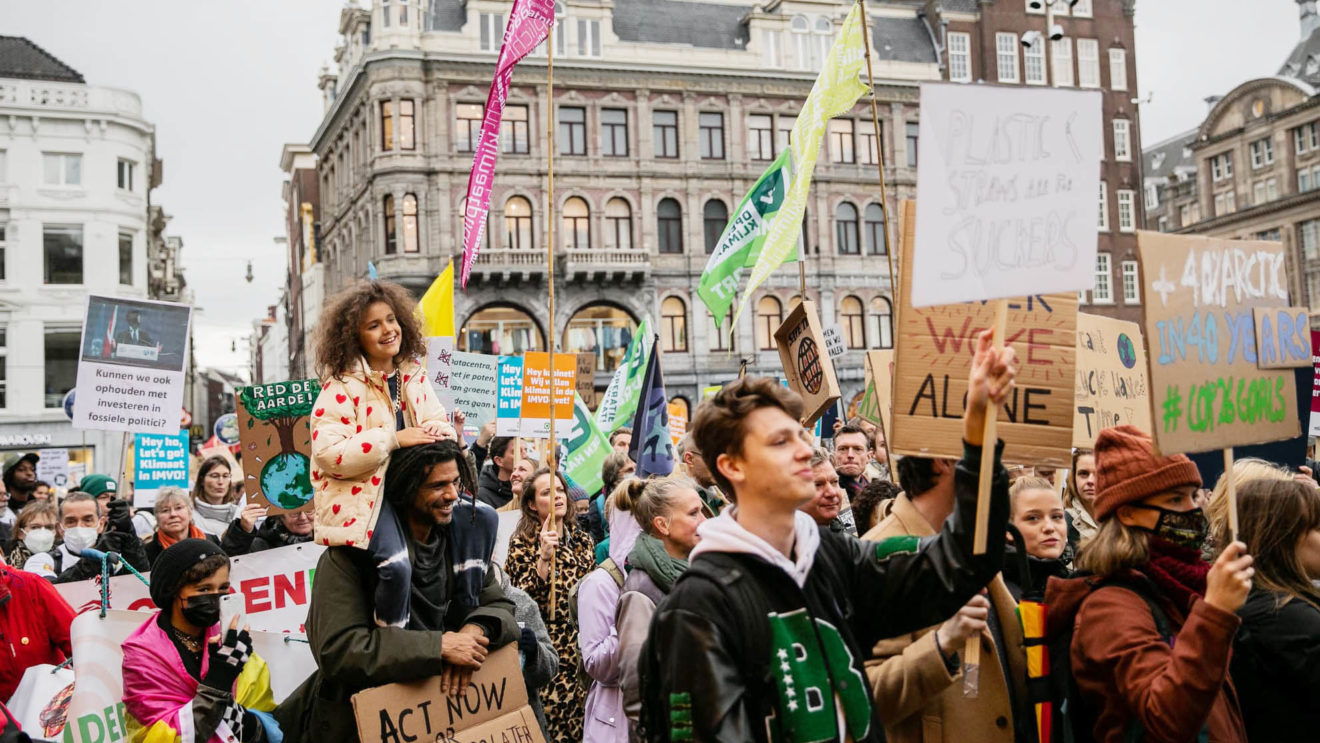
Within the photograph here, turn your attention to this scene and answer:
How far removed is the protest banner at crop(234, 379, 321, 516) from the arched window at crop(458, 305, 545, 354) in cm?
3171

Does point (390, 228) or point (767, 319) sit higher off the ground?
point (390, 228)

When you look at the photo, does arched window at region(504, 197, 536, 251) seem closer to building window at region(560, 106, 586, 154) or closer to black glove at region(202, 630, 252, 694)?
building window at region(560, 106, 586, 154)

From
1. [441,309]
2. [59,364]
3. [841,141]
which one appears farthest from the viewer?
[841,141]

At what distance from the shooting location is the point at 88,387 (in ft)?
26.6

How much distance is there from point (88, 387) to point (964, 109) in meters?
7.14

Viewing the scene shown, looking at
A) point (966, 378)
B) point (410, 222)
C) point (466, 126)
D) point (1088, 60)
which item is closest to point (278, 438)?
point (966, 378)

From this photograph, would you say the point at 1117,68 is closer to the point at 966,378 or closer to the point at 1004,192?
the point at 966,378

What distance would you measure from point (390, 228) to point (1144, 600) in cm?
3756

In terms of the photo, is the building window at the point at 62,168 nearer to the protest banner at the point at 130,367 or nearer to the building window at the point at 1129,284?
the protest banner at the point at 130,367

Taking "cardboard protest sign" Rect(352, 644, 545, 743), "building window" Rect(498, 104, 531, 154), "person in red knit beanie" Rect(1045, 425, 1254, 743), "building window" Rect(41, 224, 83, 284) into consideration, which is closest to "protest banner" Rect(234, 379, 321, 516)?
"cardboard protest sign" Rect(352, 644, 545, 743)

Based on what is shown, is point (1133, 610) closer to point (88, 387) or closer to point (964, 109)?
point (964, 109)

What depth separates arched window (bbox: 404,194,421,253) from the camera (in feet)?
126

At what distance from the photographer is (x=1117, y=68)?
152ft

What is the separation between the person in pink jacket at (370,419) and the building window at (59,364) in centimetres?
3428
